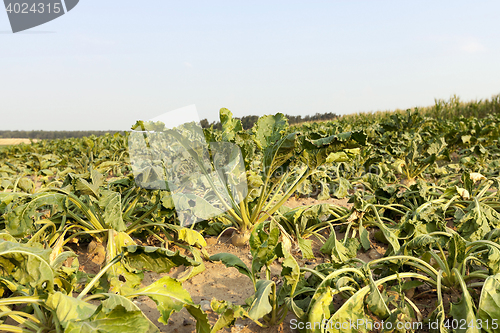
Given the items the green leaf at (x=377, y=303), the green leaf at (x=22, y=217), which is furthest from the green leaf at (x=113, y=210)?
the green leaf at (x=377, y=303)

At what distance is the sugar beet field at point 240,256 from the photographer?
143 centimetres

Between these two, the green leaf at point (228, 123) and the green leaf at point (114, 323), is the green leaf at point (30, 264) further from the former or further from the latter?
the green leaf at point (228, 123)

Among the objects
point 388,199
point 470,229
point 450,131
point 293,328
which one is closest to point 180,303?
point 293,328

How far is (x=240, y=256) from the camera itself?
254 cm

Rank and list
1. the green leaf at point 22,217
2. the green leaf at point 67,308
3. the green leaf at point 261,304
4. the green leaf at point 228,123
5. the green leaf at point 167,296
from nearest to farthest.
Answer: the green leaf at point 67,308 → the green leaf at point 261,304 → the green leaf at point 167,296 → the green leaf at point 22,217 → the green leaf at point 228,123

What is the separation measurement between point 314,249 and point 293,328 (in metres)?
1.20

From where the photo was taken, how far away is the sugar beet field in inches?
56.5

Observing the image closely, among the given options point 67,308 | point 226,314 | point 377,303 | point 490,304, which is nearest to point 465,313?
point 490,304

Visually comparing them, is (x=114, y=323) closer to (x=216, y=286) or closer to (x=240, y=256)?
(x=216, y=286)

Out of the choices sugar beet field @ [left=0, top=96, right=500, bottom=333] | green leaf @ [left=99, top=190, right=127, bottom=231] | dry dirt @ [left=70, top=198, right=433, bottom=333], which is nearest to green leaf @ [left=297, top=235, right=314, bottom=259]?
sugar beet field @ [left=0, top=96, right=500, bottom=333]

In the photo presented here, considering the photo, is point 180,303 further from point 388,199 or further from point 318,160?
point 388,199

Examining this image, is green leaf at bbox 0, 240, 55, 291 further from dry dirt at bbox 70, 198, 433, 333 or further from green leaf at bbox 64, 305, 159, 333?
dry dirt at bbox 70, 198, 433, 333

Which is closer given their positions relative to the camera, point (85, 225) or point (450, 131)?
point (85, 225)

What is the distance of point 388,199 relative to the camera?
3178 millimetres
